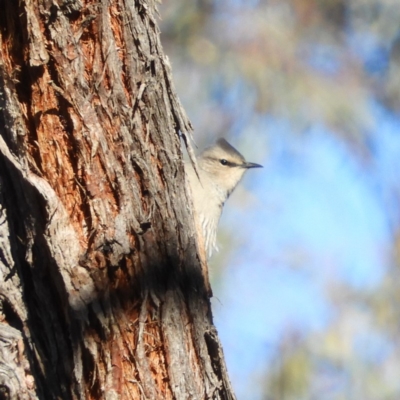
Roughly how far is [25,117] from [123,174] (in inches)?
9.1

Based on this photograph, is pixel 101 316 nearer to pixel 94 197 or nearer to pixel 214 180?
pixel 94 197

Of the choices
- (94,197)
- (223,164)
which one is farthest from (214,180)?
(94,197)

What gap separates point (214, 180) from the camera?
366cm

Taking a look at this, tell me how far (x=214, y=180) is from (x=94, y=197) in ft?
6.94

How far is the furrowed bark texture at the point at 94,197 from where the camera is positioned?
5.04 feet

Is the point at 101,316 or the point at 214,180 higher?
the point at 214,180

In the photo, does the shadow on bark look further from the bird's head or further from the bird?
the bird's head

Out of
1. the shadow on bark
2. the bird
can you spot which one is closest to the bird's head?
the bird

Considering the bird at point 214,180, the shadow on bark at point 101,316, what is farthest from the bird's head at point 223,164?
the shadow on bark at point 101,316

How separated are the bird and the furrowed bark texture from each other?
5.01ft

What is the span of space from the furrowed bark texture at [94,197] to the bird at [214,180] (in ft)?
5.01

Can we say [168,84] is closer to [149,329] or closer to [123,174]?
[123,174]

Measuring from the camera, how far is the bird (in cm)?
A: 324

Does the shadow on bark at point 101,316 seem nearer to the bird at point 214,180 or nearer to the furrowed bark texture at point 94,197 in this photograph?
the furrowed bark texture at point 94,197
